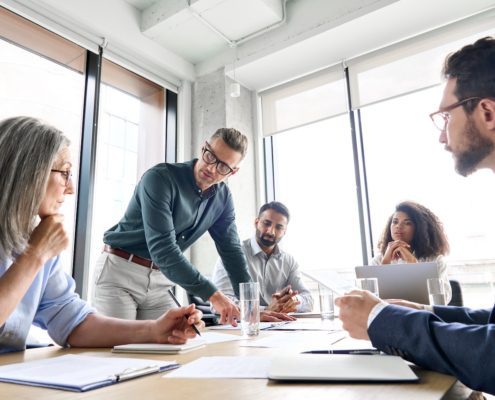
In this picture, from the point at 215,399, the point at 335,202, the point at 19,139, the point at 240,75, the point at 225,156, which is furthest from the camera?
the point at 240,75

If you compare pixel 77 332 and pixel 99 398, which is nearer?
pixel 99 398

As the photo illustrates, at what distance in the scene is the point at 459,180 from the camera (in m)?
2.83

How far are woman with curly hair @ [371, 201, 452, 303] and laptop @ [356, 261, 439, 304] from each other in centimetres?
89

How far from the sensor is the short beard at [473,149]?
111 cm

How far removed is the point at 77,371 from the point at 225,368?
0.25 meters

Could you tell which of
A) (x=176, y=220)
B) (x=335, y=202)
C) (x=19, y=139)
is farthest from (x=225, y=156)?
(x=335, y=202)

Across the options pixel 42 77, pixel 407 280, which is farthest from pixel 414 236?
pixel 42 77

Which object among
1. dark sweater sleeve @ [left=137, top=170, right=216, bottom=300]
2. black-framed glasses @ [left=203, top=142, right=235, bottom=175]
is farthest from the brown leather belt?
black-framed glasses @ [left=203, top=142, right=235, bottom=175]

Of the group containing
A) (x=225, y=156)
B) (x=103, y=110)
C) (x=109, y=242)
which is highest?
(x=103, y=110)

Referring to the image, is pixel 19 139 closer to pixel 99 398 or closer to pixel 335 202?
pixel 99 398

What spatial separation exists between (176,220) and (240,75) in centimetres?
202

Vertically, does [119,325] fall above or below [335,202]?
below

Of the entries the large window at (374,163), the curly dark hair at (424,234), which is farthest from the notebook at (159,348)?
the large window at (374,163)

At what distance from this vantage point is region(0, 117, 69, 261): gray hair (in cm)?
96
